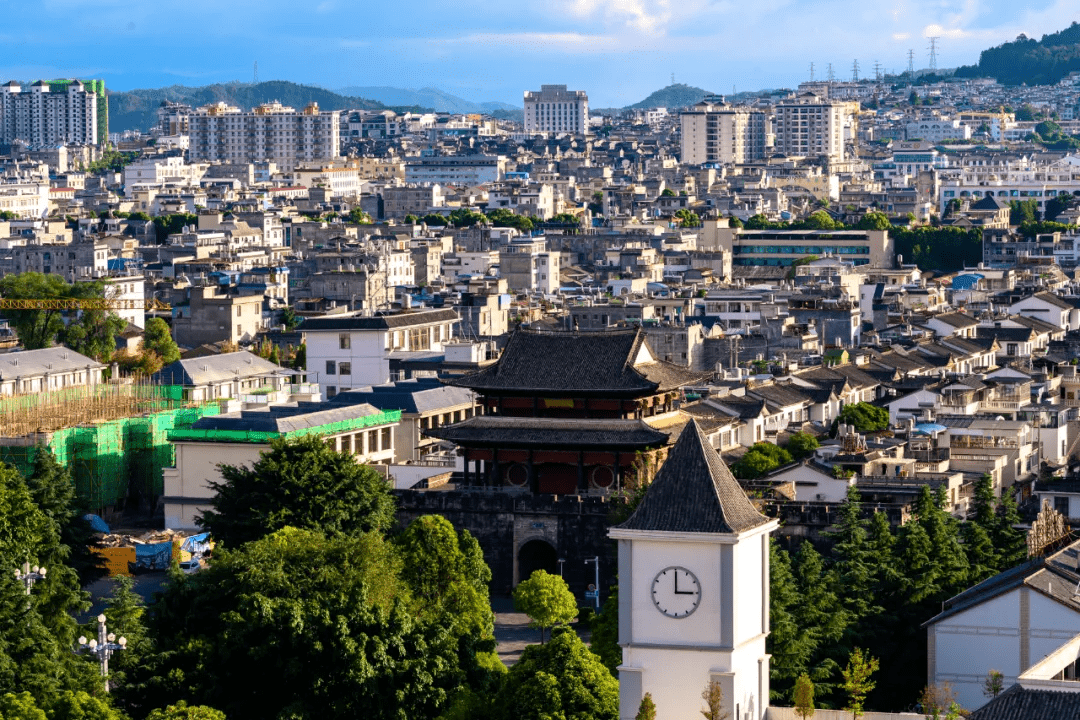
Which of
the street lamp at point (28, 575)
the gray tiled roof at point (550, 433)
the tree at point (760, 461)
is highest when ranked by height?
the gray tiled roof at point (550, 433)

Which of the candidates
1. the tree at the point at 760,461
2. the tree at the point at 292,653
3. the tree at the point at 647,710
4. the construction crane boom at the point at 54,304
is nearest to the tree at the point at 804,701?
the tree at the point at 647,710

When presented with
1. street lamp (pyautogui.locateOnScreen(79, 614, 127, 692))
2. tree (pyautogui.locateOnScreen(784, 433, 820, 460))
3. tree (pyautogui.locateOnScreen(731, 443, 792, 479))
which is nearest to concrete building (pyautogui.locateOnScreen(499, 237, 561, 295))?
tree (pyautogui.locateOnScreen(784, 433, 820, 460))

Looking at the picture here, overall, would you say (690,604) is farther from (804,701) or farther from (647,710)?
(804,701)

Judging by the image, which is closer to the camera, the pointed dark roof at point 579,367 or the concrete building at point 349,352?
the pointed dark roof at point 579,367

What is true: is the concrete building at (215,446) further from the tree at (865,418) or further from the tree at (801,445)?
the tree at (865,418)

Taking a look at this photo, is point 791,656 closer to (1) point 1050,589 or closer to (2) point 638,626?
(1) point 1050,589
